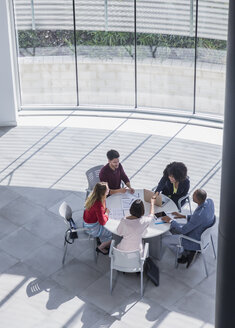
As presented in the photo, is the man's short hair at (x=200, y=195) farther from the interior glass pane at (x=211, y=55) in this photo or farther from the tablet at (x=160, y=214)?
the interior glass pane at (x=211, y=55)

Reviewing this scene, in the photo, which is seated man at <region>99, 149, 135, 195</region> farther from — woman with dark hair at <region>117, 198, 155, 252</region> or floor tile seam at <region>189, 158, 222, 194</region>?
floor tile seam at <region>189, 158, 222, 194</region>

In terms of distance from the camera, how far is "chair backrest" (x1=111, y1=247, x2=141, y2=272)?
7.12 m

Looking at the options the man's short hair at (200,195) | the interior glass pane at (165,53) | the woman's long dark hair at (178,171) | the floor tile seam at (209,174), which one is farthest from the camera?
the interior glass pane at (165,53)

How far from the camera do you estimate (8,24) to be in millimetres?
11656

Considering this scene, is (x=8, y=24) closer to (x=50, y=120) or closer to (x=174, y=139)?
(x=50, y=120)

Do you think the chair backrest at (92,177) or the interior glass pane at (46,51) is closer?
the chair backrest at (92,177)

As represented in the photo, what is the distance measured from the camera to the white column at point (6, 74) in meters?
11.6

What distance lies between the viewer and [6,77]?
1193 cm

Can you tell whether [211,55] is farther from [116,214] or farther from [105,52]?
[116,214]

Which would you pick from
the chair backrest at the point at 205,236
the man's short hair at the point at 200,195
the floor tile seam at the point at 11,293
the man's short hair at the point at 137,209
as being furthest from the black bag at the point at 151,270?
the floor tile seam at the point at 11,293

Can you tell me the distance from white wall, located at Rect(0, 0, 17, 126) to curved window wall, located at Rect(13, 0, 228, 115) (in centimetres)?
88

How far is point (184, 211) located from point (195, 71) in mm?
4055

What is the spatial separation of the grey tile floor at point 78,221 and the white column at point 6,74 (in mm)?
306

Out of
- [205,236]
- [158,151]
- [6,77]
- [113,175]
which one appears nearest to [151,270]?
[205,236]
